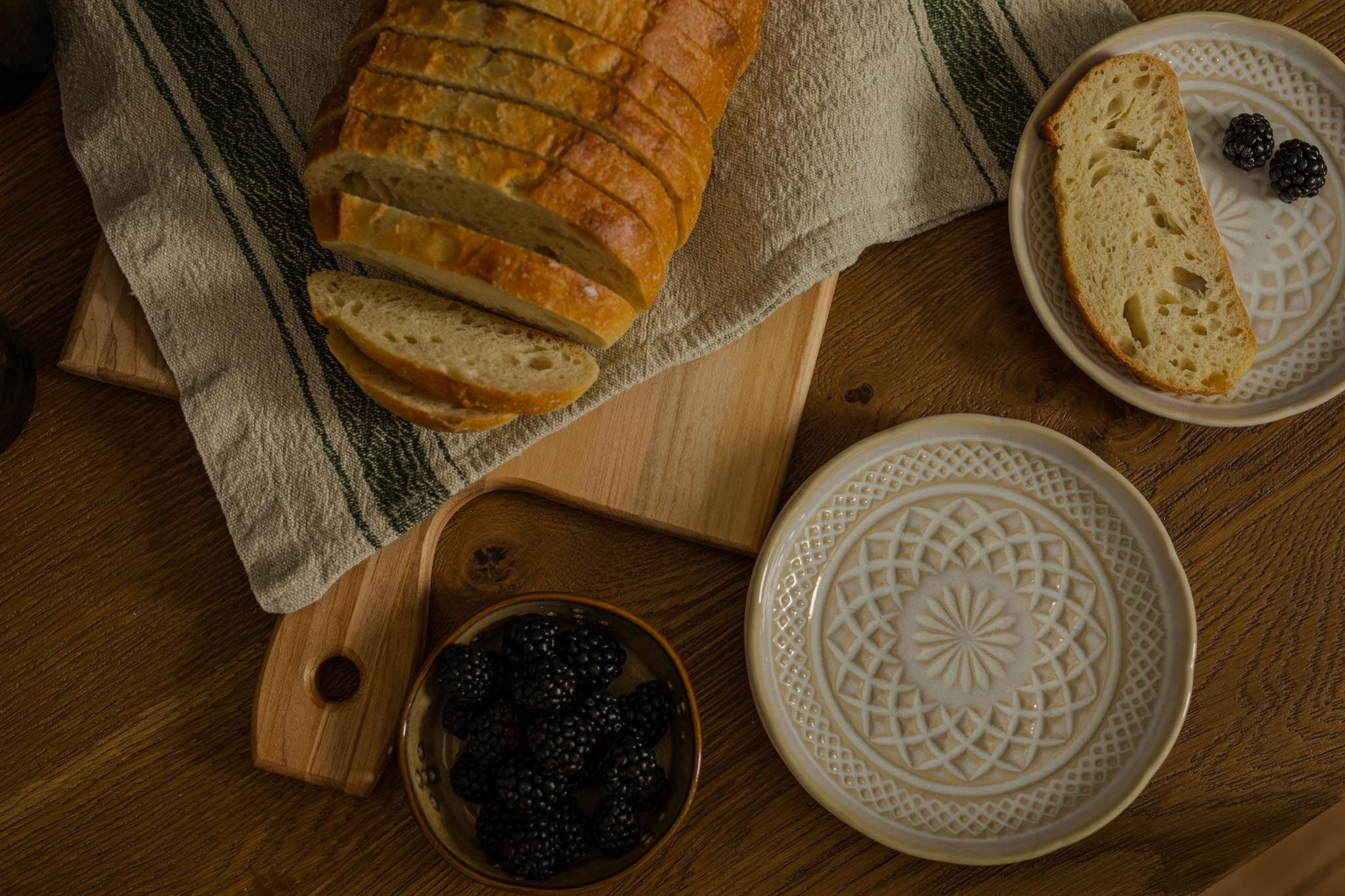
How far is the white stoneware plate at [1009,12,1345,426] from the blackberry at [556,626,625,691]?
957mm

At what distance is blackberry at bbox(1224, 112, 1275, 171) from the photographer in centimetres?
179

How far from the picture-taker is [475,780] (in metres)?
1.62

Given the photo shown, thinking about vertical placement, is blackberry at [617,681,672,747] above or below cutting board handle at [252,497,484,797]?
above

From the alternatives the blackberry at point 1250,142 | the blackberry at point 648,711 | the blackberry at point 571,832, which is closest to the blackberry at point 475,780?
the blackberry at point 571,832

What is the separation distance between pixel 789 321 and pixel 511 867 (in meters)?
1.02

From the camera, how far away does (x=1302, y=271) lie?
1.84 meters

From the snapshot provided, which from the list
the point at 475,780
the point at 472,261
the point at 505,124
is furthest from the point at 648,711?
the point at 505,124

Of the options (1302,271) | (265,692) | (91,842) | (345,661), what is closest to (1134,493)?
(1302,271)

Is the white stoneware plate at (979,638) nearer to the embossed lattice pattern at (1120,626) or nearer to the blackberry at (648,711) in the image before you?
the embossed lattice pattern at (1120,626)

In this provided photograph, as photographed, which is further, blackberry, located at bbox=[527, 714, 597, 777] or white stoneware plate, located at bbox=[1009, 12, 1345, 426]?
white stoneware plate, located at bbox=[1009, 12, 1345, 426]

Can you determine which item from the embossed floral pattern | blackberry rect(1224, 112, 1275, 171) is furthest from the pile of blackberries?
blackberry rect(1224, 112, 1275, 171)

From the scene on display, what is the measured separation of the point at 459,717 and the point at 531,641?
0.18 metres

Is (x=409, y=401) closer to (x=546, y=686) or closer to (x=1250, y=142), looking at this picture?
(x=546, y=686)

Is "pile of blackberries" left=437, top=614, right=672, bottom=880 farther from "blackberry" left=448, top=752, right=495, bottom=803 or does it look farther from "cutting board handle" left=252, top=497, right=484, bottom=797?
"cutting board handle" left=252, top=497, right=484, bottom=797
